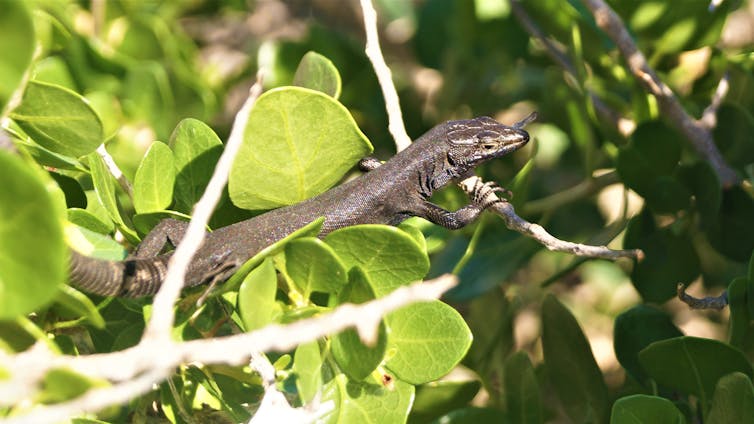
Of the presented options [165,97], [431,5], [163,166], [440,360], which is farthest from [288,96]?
[431,5]

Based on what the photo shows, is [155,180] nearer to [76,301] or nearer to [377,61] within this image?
[76,301]

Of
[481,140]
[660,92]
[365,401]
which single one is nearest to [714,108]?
[660,92]

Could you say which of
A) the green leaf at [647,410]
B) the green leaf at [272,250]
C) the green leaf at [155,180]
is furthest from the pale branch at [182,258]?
the green leaf at [647,410]

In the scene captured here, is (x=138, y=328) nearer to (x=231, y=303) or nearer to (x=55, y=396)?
(x=231, y=303)

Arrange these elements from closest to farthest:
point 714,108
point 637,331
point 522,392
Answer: point 522,392 < point 637,331 < point 714,108

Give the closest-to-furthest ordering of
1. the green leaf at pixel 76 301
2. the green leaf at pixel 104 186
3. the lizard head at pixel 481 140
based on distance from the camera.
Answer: the green leaf at pixel 76 301 < the green leaf at pixel 104 186 < the lizard head at pixel 481 140

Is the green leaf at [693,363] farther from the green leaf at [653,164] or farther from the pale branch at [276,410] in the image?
the pale branch at [276,410]
